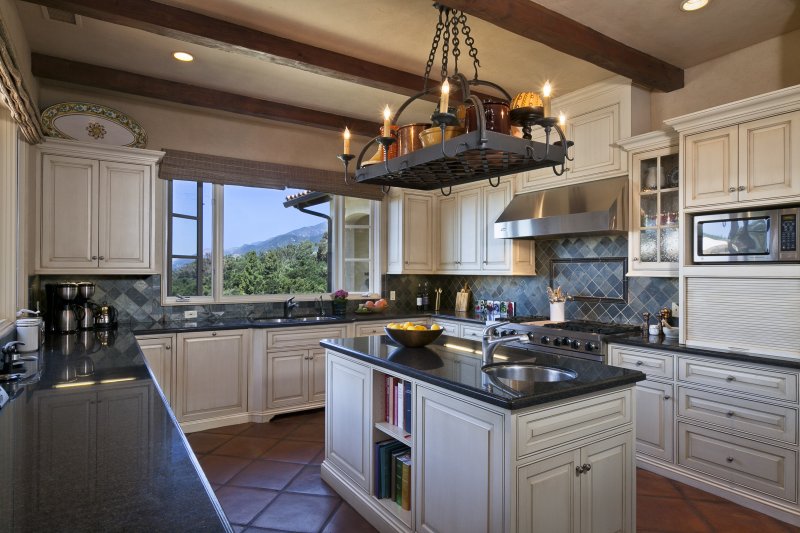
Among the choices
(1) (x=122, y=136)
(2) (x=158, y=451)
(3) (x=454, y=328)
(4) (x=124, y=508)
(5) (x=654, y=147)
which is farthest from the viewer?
(3) (x=454, y=328)

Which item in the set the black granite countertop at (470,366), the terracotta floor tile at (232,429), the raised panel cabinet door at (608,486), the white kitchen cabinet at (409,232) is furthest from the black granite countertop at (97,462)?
the white kitchen cabinet at (409,232)

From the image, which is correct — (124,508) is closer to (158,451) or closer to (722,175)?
Result: (158,451)

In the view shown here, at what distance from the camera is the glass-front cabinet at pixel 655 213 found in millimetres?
3381

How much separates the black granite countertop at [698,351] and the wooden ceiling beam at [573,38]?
5.90 ft

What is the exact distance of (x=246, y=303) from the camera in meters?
4.67

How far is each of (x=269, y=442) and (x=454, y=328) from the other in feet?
6.80

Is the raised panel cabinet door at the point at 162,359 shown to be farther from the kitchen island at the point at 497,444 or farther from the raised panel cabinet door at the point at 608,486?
the raised panel cabinet door at the point at 608,486

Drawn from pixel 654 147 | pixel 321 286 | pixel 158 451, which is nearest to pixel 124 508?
pixel 158 451

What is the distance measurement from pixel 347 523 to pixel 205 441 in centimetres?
168

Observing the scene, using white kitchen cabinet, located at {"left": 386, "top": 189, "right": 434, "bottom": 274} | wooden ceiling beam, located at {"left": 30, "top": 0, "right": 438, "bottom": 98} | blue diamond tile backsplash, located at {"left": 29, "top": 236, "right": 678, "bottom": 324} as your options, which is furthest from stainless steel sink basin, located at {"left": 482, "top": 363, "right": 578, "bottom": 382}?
white kitchen cabinet, located at {"left": 386, "top": 189, "right": 434, "bottom": 274}

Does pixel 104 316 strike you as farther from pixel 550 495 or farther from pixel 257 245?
pixel 550 495

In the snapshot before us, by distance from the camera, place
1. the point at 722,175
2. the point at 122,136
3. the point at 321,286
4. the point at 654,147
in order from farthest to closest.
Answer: the point at 321,286
the point at 122,136
the point at 654,147
the point at 722,175

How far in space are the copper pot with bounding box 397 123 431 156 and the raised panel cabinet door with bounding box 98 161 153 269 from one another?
8.48 ft

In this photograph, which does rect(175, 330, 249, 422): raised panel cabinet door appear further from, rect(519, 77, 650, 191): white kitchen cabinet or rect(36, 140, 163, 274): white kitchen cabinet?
rect(519, 77, 650, 191): white kitchen cabinet
